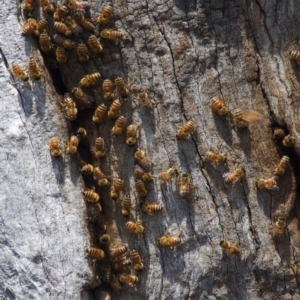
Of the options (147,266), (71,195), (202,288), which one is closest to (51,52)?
(71,195)

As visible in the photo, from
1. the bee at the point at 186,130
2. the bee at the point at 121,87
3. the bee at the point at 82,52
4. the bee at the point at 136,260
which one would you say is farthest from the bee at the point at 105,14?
the bee at the point at 136,260

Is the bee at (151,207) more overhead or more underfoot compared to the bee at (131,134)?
more underfoot

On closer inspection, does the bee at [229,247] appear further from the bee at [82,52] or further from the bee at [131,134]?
the bee at [82,52]

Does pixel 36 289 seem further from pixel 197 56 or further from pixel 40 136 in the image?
pixel 197 56

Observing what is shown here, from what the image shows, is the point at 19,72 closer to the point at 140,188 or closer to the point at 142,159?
the point at 142,159

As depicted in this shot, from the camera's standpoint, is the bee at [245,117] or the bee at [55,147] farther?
the bee at [245,117]

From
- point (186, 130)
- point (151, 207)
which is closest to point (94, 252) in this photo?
point (151, 207)

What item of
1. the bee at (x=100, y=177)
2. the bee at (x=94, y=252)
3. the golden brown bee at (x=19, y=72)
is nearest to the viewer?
the bee at (x=94, y=252)
